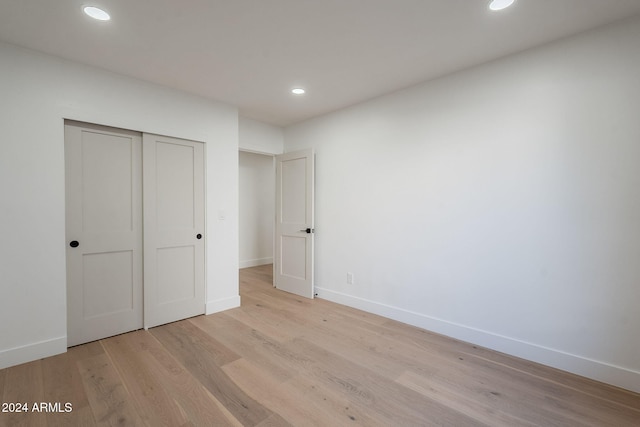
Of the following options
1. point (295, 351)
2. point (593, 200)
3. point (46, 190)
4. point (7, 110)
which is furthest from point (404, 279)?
point (7, 110)

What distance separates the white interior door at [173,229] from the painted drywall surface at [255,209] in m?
2.66

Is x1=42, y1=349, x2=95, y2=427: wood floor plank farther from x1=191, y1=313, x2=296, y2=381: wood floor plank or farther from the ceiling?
the ceiling

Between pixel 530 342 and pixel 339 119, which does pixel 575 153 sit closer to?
pixel 530 342

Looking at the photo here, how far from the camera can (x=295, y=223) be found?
4223 millimetres

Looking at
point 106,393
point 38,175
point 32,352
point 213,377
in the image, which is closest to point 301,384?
point 213,377

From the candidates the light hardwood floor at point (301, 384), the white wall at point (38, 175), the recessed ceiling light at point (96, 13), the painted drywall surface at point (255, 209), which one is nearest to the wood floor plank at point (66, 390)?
the light hardwood floor at point (301, 384)

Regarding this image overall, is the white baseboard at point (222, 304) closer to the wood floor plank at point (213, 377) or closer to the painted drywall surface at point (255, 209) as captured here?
the wood floor plank at point (213, 377)

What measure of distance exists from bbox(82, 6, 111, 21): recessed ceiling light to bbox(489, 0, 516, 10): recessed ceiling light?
261cm

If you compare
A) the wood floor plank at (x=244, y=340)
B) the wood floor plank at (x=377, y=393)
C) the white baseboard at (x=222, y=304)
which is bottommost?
the wood floor plank at (x=377, y=393)

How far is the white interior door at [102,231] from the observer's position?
8.46 ft

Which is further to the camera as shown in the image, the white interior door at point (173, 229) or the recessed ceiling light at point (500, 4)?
the white interior door at point (173, 229)

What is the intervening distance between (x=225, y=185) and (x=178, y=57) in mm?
1501

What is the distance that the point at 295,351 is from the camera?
2.53 m

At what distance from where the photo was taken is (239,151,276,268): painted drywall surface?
6.06 meters
